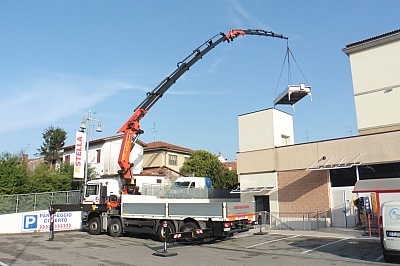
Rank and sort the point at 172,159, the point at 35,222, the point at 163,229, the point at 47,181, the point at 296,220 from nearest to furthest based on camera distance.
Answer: the point at 163,229 < the point at 296,220 < the point at 35,222 < the point at 47,181 < the point at 172,159

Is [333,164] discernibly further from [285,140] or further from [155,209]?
[155,209]

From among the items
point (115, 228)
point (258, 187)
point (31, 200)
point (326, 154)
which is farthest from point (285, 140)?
point (31, 200)

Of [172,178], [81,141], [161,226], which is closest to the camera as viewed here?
[161,226]

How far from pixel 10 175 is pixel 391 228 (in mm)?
27344

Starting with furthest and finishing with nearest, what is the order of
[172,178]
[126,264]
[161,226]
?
[172,178] → [161,226] → [126,264]

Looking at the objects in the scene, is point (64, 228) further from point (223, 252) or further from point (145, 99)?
point (223, 252)

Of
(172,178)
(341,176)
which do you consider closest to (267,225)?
(341,176)

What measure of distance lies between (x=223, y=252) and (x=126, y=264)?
4030 millimetres

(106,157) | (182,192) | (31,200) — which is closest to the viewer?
(31,200)

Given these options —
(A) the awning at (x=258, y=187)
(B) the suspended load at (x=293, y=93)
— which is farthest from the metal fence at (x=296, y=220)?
(B) the suspended load at (x=293, y=93)

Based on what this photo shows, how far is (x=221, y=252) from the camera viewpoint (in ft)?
43.9

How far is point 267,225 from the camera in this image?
22.6 metres

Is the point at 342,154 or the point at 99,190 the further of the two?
→ the point at 99,190

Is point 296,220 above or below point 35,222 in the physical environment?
above
